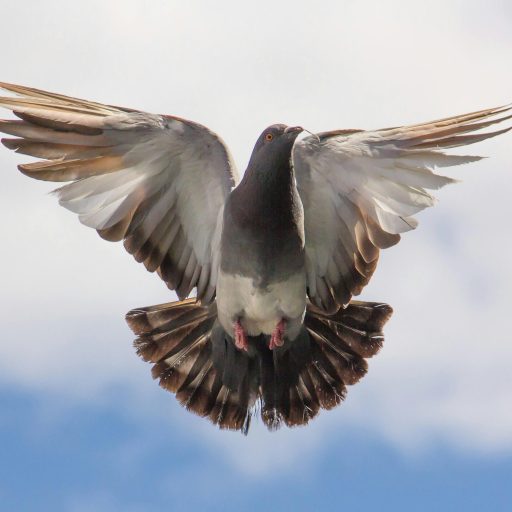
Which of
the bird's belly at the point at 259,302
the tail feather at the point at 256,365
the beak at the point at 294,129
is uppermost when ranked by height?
the beak at the point at 294,129

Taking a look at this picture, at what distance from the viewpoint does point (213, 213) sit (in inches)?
422

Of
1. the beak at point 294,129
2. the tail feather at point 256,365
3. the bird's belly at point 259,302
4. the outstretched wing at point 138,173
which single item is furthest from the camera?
the tail feather at point 256,365

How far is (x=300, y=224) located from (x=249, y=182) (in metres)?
0.62

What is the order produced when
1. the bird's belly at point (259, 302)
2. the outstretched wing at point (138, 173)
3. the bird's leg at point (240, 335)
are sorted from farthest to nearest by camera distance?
the bird's leg at point (240, 335) → the bird's belly at point (259, 302) → the outstretched wing at point (138, 173)

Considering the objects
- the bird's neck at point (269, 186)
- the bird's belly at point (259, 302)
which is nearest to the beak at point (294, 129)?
the bird's neck at point (269, 186)

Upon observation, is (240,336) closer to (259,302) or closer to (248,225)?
(259,302)

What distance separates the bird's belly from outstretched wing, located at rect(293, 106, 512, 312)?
1.35 ft

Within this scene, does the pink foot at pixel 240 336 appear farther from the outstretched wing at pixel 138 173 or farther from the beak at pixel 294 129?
the beak at pixel 294 129

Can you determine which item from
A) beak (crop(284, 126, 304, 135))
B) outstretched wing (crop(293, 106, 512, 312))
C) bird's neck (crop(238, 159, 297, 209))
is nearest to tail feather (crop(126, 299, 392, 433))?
outstretched wing (crop(293, 106, 512, 312))

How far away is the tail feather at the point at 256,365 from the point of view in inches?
432

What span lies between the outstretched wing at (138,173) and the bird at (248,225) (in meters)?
0.01

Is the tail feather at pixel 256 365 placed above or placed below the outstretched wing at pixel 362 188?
below

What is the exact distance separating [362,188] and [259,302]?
131 centimetres

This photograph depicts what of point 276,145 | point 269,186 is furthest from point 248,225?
point 276,145
